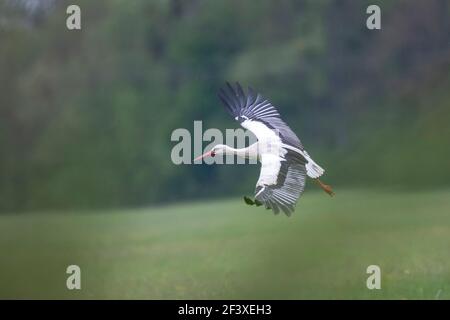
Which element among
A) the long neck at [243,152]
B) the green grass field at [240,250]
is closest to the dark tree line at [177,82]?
the green grass field at [240,250]

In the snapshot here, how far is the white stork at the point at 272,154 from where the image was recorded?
4.75 meters

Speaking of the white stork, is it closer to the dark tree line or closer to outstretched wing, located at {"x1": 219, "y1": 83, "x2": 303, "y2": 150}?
outstretched wing, located at {"x1": 219, "y1": 83, "x2": 303, "y2": 150}

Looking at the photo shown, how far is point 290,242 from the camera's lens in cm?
851

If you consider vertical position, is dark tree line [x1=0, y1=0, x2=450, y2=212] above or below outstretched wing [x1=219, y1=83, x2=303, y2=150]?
above

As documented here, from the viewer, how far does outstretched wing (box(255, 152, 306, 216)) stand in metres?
4.71

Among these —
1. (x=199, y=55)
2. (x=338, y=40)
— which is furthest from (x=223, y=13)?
(x=338, y=40)

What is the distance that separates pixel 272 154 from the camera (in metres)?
5.20

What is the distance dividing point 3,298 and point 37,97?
412cm

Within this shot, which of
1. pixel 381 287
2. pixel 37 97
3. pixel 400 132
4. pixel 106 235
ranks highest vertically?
pixel 37 97

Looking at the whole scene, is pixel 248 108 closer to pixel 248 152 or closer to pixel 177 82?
pixel 248 152

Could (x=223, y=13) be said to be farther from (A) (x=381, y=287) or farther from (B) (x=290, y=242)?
(A) (x=381, y=287)

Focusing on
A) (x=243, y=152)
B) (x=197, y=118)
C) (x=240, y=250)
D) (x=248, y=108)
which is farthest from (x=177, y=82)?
(x=243, y=152)

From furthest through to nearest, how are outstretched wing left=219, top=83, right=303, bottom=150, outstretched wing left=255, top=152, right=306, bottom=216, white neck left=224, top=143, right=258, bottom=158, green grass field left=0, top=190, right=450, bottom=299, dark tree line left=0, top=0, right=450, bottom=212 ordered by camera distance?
dark tree line left=0, top=0, right=450, bottom=212, green grass field left=0, top=190, right=450, bottom=299, outstretched wing left=219, top=83, right=303, bottom=150, white neck left=224, top=143, right=258, bottom=158, outstretched wing left=255, top=152, right=306, bottom=216

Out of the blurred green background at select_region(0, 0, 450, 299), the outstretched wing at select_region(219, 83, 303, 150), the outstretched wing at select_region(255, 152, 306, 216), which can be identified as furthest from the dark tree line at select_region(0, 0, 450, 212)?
the outstretched wing at select_region(255, 152, 306, 216)
